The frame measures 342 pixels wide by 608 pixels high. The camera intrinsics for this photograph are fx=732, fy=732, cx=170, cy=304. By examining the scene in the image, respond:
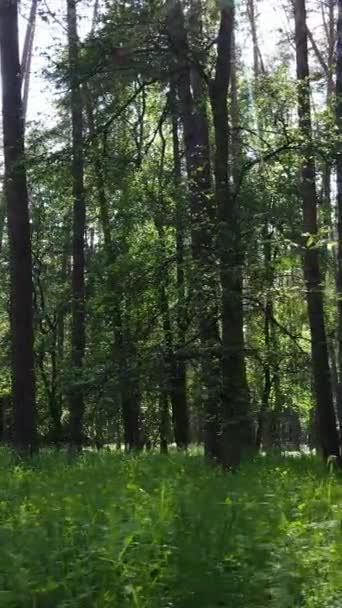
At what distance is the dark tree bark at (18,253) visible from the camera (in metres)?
11.7

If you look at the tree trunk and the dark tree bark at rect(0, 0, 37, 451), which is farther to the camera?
the dark tree bark at rect(0, 0, 37, 451)

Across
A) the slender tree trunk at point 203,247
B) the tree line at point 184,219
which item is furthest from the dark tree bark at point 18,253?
the slender tree trunk at point 203,247

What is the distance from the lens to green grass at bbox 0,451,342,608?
3.45 metres

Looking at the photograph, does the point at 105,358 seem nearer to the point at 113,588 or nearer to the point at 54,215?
the point at 113,588

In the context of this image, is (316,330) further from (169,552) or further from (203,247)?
(169,552)

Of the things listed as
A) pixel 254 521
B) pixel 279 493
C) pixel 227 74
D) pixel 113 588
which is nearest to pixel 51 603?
pixel 113 588

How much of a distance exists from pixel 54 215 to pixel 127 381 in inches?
671

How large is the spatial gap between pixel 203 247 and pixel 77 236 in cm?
996

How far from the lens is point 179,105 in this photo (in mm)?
11367

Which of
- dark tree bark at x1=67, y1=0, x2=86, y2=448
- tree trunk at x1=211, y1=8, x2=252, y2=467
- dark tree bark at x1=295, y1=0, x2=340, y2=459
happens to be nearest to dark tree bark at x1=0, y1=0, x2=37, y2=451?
dark tree bark at x1=67, y1=0, x2=86, y2=448

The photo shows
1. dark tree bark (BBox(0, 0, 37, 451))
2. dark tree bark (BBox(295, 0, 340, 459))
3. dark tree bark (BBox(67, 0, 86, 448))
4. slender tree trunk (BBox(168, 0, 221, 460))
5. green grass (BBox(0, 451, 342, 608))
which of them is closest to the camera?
green grass (BBox(0, 451, 342, 608))

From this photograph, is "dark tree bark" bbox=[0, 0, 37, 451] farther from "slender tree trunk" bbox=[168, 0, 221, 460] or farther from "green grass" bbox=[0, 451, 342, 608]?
"green grass" bbox=[0, 451, 342, 608]

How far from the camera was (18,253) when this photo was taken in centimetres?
1195

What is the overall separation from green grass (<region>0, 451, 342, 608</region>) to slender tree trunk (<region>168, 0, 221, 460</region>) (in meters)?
3.87
